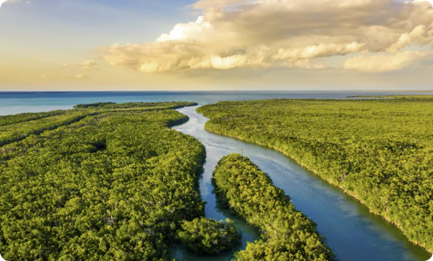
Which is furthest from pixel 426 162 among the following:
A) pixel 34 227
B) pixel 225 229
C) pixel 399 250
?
pixel 34 227

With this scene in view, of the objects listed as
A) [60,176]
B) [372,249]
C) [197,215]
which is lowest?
[372,249]

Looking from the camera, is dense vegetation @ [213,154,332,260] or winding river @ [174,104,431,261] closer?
dense vegetation @ [213,154,332,260]

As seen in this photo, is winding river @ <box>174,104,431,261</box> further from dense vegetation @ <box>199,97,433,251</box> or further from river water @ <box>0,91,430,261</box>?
dense vegetation @ <box>199,97,433,251</box>

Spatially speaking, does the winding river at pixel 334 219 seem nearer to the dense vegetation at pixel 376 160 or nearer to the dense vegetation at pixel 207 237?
the dense vegetation at pixel 207 237

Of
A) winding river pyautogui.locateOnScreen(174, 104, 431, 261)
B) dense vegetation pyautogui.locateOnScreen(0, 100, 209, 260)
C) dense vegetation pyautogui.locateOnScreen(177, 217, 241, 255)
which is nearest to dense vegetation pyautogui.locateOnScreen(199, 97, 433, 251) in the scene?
winding river pyautogui.locateOnScreen(174, 104, 431, 261)

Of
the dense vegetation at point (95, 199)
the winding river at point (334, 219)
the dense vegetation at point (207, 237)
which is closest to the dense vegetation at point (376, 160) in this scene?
the winding river at point (334, 219)

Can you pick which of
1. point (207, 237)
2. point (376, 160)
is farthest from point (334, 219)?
point (376, 160)

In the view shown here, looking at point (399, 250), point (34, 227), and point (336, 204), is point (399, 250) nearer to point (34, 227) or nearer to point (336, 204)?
point (336, 204)
